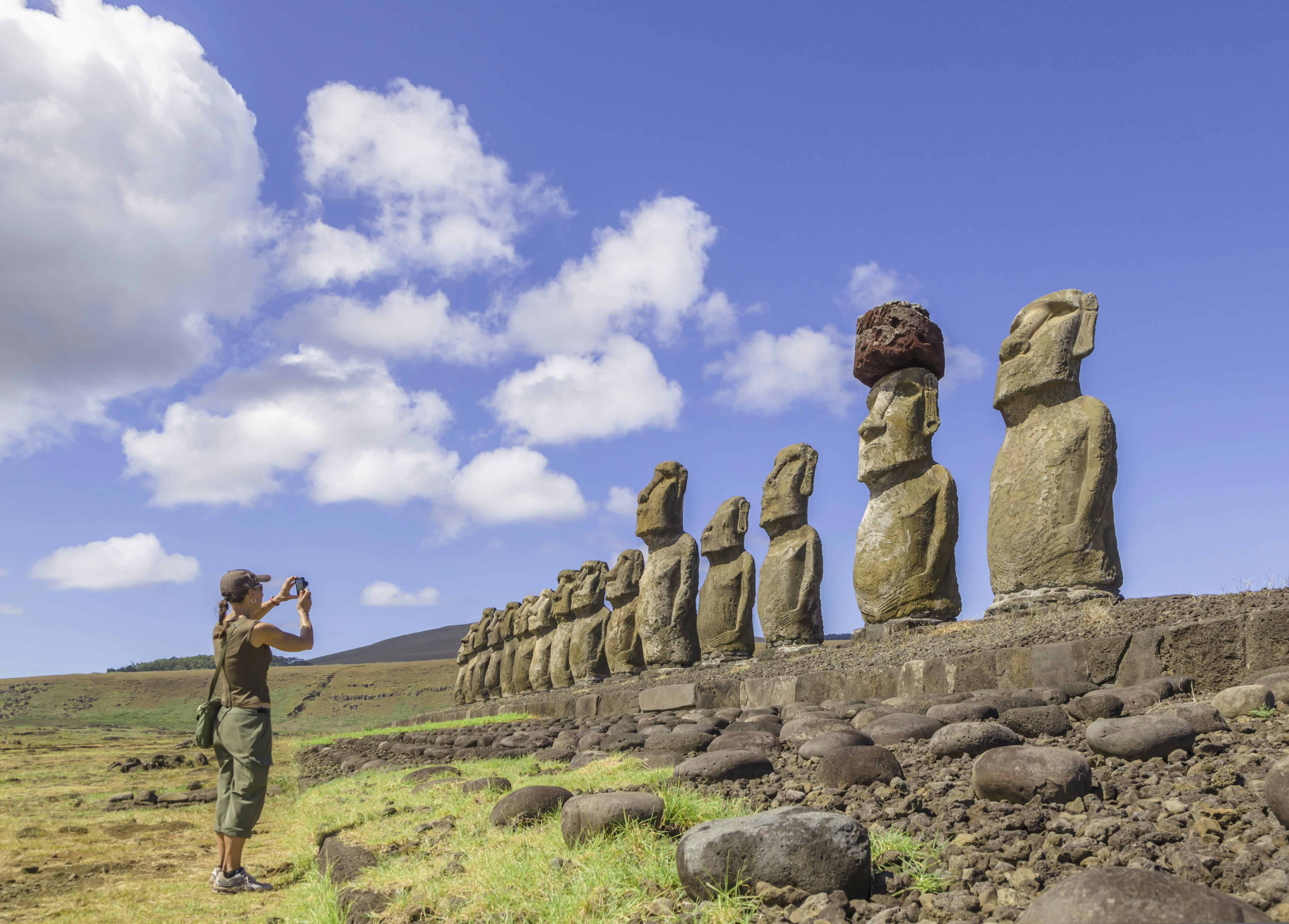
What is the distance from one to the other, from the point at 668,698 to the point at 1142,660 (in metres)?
5.63

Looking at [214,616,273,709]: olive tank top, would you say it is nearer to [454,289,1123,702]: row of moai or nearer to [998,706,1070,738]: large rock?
[998,706,1070,738]: large rock

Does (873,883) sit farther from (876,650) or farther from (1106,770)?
(876,650)

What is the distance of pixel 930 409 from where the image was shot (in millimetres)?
10422

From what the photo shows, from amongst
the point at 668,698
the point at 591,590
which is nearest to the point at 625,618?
the point at 591,590

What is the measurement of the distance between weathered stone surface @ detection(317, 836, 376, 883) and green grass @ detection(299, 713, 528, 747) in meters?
9.47

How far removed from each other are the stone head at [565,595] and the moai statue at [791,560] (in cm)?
865

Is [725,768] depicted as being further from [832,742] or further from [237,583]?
[237,583]

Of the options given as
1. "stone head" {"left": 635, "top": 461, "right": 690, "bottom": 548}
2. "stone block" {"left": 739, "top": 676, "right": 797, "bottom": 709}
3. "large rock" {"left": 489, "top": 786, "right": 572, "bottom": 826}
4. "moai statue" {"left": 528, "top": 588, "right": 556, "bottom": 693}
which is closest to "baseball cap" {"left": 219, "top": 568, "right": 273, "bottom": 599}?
"large rock" {"left": 489, "top": 786, "right": 572, "bottom": 826}

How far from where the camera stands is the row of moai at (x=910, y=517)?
27.5 ft

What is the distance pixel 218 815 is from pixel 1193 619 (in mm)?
5917

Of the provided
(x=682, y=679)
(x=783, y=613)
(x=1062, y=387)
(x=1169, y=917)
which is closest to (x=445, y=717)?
(x=682, y=679)

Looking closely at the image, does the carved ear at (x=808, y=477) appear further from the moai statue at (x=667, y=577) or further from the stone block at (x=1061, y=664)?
the stone block at (x=1061, y=664)

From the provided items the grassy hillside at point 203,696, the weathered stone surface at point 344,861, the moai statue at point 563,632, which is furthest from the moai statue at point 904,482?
the grassy hillside at point 203,696

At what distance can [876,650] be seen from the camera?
9.08 m
